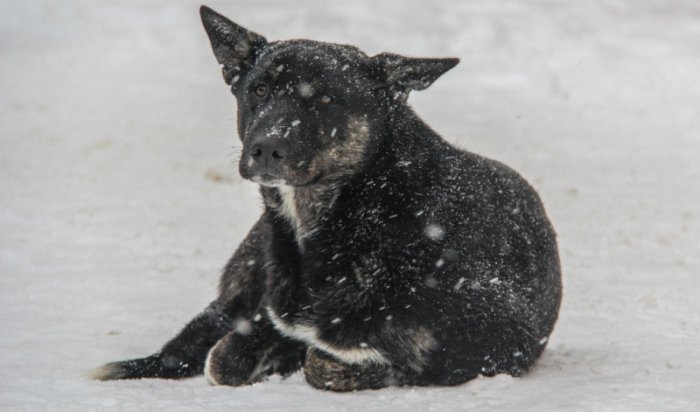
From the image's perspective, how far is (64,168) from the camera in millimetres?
13148

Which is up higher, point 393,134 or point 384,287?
point 393,134

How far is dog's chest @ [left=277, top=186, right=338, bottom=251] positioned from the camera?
17.0 ft

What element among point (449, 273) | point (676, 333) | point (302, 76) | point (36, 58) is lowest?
point (676, 333)

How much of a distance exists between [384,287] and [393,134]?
0.82 meters

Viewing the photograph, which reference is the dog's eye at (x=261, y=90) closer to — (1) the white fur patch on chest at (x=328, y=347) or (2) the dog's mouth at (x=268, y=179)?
(2) the dog's mouth at (x=268, y=179)

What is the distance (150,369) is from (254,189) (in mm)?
7439

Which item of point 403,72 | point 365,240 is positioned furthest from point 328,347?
point 403,72

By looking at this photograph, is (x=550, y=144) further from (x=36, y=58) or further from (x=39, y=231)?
(x=36, y=58)

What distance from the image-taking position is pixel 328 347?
4.98 metres

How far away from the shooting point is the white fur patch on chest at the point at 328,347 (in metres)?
4.90

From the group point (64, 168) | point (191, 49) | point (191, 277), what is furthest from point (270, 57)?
point (191, 49)

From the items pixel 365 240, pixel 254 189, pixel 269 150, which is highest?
pixel 254 189

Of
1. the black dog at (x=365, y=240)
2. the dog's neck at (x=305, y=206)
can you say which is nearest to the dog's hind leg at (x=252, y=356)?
the black dog at (x=365, y=240)

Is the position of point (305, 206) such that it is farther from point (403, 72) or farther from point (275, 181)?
point (403, 72)
